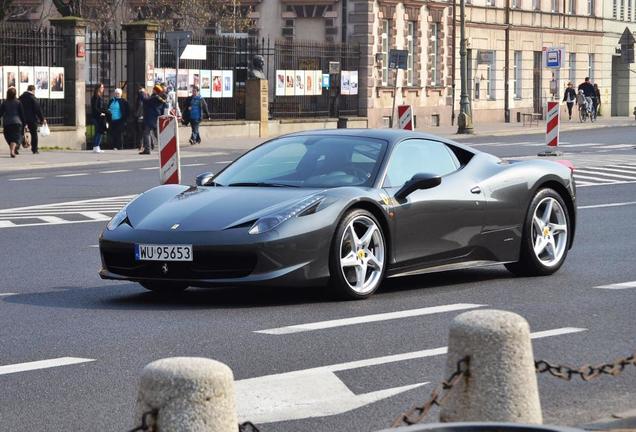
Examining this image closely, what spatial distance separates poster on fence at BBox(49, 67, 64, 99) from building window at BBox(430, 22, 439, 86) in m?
26.4

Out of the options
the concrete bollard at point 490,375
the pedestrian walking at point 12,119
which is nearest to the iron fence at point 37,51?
the pedestrian walking at point 12,119

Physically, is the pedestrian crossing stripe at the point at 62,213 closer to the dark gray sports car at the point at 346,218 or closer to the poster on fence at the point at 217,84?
the dark gray sports car at the point at 346,218

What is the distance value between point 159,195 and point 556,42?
66589 mm

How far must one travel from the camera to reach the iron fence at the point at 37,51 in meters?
38.4

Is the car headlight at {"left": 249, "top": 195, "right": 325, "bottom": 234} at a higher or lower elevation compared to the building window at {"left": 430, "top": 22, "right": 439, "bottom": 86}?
lower

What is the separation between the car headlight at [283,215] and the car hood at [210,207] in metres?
0.06

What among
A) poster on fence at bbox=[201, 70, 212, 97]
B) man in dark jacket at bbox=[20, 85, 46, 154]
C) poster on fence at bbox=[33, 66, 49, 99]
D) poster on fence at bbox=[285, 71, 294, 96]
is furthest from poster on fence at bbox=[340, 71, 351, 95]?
man in dark jacket at bbox=[20, 85, 46, 154]

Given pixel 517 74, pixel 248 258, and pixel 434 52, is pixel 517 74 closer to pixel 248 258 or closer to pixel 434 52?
pixel 434 52

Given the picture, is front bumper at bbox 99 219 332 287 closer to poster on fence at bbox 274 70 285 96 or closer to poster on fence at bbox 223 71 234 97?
poster on fence at bbox 223 71 234 97

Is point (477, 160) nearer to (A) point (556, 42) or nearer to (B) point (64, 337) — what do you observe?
(B) point (64, 337)

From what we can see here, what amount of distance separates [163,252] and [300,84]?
40496 millimetres

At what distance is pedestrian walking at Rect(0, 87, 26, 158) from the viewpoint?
3591cm

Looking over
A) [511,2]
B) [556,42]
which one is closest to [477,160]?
[511,2]

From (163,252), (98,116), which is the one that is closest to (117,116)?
(98,116)
